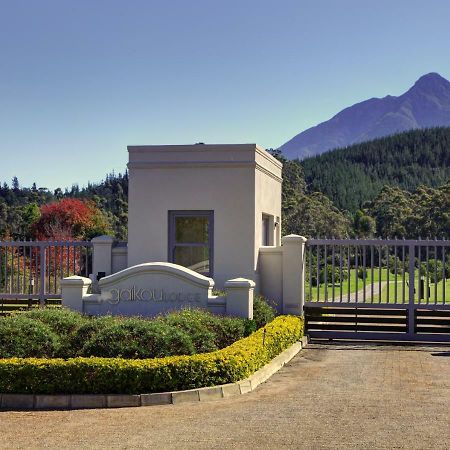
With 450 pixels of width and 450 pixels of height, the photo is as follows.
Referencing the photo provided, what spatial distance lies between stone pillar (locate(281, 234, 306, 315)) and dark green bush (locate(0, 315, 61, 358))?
6.52 meters

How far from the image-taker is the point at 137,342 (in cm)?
1088

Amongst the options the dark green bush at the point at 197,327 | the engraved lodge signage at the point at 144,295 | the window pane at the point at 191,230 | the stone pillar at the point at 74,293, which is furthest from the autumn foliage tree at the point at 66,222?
the dark green bush at the point at 197,327

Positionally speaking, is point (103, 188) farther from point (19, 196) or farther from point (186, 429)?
point (186, 429)

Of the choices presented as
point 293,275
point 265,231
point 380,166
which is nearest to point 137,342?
point 293,275

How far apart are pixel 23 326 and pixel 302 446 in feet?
17.9

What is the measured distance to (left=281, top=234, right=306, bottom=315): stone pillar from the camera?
16609mm

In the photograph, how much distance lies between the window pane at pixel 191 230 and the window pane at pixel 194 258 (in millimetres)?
Answer: 180

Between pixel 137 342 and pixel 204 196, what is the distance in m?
6.18

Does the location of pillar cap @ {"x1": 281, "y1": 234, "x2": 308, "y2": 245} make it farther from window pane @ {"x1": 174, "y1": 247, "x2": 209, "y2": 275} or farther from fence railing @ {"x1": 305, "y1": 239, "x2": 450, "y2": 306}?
window pane @ {"x1": 174, "y1": 247, "x2": 209, "y2": 275}

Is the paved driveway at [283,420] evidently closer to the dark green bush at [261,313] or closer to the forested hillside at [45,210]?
the dark green bush at [261,313]

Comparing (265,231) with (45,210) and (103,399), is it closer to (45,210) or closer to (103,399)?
(103,399)

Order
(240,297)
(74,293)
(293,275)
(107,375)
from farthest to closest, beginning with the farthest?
(293,275)
(74,293)
(240,297)
(107,375)

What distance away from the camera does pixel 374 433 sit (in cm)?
805

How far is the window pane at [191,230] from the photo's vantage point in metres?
16.6
